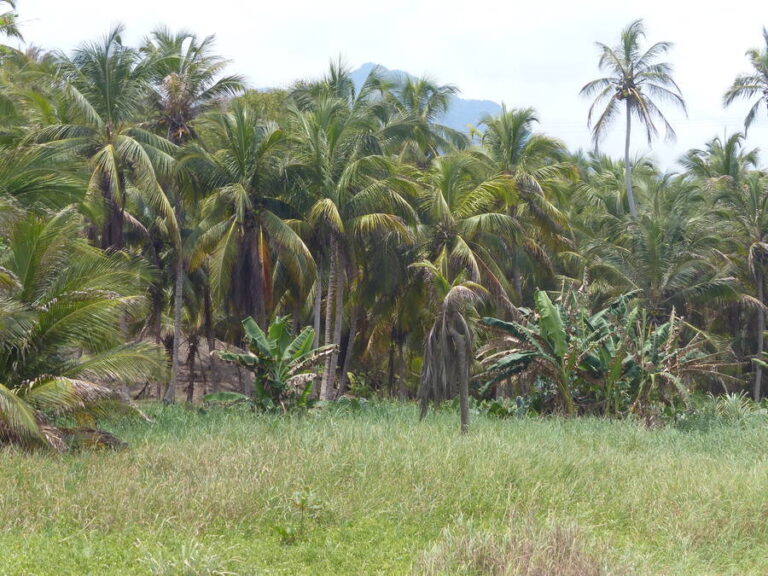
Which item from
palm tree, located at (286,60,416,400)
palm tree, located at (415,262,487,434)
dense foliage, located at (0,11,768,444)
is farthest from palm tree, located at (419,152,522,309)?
palm tree, located at (415,262,487,434)

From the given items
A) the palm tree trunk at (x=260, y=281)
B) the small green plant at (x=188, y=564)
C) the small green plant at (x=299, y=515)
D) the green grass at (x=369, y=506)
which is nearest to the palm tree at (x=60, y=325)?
the green grass at (x=369, y=506)

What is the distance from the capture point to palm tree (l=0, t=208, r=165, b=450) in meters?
11.4

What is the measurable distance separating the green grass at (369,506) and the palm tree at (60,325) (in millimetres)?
1092

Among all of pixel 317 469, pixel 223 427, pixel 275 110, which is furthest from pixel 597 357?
pixel 275 110

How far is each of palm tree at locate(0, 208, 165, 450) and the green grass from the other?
3.58 ft

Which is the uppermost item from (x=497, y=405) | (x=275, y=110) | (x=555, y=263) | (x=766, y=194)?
(x=275, y=110)

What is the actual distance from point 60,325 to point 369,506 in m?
5.85

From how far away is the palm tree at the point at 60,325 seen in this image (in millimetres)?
11367

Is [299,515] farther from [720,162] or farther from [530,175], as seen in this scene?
[720,162]

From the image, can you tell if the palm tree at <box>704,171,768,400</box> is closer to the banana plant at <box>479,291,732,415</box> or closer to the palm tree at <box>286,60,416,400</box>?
the banana plant at <box>479,291,732,415</box>

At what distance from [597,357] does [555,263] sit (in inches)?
526

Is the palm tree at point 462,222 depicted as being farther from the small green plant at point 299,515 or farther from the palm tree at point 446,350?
the small green plant at point 299,515

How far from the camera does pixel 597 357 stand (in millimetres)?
17750

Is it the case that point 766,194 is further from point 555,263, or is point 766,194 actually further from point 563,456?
point 563,456
